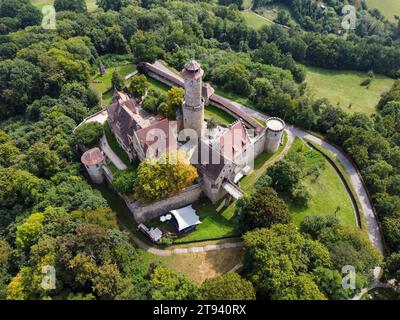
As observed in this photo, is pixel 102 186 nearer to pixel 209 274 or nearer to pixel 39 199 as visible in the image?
pixel 39 199

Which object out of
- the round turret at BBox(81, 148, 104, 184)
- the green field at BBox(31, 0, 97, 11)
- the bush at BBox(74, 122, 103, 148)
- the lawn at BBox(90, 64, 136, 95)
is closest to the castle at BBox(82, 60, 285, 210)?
the round turret at BBox(81, 148, 104, 184)

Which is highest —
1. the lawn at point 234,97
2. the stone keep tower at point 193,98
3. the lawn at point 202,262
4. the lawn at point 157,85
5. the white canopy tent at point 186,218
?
the stone keep tower at point 193,98

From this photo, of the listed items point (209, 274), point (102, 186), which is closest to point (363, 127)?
point (209, 274)

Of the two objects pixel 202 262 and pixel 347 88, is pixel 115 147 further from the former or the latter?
pixel 347 88

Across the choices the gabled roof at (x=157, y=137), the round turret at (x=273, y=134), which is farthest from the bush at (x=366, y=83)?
the gabled roof at (x=157, y=137)

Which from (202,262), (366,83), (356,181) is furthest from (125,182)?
(366,83)

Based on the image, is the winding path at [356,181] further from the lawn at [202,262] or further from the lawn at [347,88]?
the lawn at [347,88]
